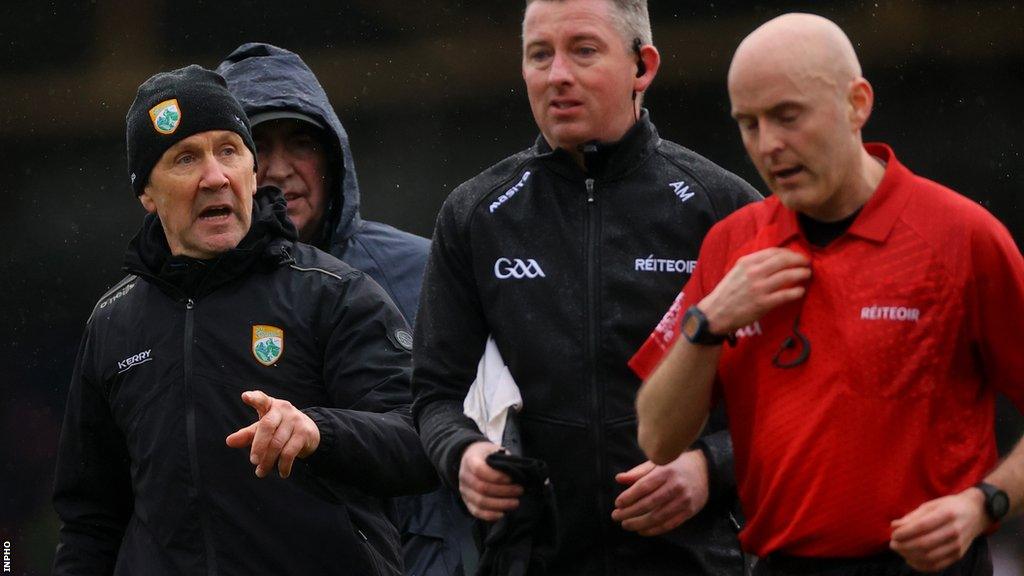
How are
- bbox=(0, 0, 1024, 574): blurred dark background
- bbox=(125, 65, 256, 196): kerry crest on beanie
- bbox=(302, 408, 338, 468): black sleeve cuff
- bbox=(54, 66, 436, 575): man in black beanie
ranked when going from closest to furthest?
bbox=(302, 408, 338, 468): black sleeve cuff → bbox=(54, 66, 436, 575): man in black beanie → bbox=(125, 65, 256, 196): kerry crest on beanie → bbox=(0, 0, 1024, 574): blurred dark background

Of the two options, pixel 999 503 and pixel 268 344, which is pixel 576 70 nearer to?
pixel 268 344

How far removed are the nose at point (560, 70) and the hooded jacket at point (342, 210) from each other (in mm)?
1629

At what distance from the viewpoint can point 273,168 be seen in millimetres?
5059

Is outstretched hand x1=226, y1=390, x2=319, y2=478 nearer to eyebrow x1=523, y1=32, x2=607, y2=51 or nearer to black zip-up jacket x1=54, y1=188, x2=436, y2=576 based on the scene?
black zip-up jacket x1=54, y1=188, x2=436, y2=576

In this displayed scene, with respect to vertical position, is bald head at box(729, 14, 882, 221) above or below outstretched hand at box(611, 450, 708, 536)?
above

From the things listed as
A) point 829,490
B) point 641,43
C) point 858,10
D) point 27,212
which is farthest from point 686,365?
point 27,212

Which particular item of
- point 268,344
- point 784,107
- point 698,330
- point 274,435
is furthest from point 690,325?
point 268,344

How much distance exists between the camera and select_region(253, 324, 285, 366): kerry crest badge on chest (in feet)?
12.8

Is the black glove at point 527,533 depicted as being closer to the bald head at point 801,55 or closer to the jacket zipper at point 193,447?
the jacket zipper at point 193,447

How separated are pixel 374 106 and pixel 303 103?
3.04 metres

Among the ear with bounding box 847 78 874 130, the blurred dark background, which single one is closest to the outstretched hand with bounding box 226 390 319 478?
the ear with bounding box 847 78 874 130

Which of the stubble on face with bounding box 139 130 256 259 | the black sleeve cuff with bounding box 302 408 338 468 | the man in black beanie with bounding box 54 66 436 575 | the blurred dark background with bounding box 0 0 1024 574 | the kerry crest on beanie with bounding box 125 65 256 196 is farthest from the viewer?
the blurred dark background with bounding box 0 0 1024 574

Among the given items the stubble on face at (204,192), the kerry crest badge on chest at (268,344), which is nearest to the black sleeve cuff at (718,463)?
the kerry crest badge on chest at (268,344)

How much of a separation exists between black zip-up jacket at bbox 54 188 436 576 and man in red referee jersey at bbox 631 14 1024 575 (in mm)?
1036
